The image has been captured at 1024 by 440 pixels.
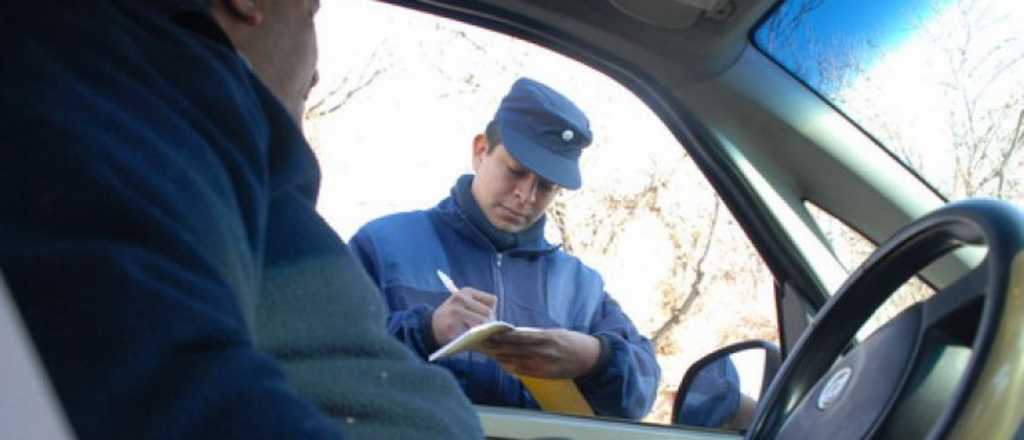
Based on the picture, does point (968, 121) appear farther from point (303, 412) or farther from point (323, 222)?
point (303, 412)

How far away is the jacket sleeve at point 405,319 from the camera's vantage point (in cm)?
222

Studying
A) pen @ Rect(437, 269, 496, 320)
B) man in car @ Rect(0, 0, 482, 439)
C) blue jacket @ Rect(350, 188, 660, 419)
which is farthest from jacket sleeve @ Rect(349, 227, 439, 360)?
man in car @ Rect(0, 0, 482, 439)

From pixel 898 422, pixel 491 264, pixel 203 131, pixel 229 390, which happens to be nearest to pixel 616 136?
pixel 491 264

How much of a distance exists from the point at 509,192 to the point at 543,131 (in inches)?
6.8

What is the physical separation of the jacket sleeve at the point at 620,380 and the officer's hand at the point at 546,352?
0.03 meters

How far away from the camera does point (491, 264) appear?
2.60 meters

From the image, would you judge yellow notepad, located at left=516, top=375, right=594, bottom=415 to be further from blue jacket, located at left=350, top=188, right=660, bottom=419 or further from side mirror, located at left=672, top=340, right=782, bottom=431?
side mirror, located at left=672, top=340, right=782, bottom=431

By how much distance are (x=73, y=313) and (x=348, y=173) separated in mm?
2317

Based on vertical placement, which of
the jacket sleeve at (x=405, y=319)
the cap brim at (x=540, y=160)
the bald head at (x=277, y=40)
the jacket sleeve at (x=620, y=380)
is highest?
the bald head at (x=277, y=40)

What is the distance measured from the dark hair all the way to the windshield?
2.26ft

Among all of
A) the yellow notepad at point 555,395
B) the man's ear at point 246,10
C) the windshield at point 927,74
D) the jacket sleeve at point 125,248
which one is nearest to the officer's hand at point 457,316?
the yellow notepad at point 555,395

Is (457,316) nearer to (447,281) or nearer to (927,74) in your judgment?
(447,281)

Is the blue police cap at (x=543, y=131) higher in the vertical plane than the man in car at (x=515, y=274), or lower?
higher

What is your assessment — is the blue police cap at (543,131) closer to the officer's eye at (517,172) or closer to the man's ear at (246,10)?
the officer's eye at (517,172)
